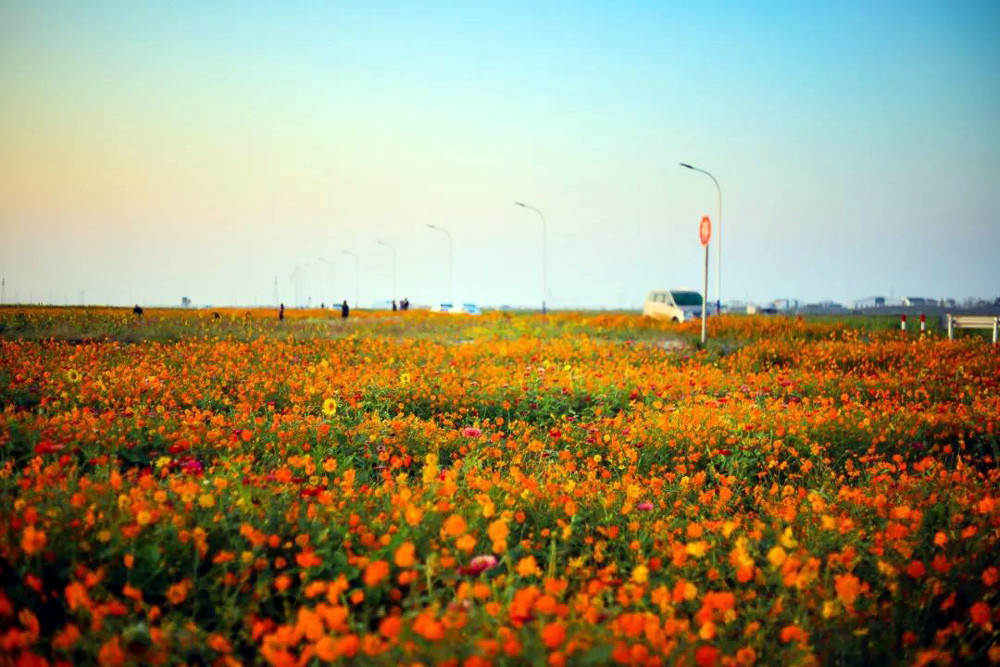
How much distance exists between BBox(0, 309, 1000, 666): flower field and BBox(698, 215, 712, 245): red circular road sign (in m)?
11.0

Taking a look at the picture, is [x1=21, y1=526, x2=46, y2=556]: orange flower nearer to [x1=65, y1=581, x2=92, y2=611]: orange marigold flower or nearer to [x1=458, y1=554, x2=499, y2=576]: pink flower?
[x1=65, y1=581, x2=92, y2=611]: orange marigold flower

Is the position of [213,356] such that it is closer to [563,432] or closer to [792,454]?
→ [563,432]

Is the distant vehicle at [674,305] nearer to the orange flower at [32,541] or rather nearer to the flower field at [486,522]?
the flower field at [486,522]

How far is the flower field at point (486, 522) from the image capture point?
2635 mm

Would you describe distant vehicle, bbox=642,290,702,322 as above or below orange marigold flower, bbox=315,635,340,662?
above

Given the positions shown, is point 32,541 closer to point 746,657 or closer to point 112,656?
point 112,656

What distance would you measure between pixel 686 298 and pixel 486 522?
29844 millimetres

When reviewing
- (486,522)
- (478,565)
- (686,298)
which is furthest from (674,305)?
(478,565)

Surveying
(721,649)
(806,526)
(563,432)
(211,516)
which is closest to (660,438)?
(563,432)

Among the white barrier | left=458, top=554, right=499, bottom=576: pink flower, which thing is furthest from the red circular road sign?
left=458, top=554, right=499, bottom=576: pink flower

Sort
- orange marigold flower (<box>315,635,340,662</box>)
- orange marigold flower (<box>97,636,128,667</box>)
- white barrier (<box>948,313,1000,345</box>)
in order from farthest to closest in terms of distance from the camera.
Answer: white barrier (<box>948,313,1000,345</box>)
orange marigold flower (<box>97,636,128,667</box>)
orange marigold flower (<box>315,635,340,662</box>)

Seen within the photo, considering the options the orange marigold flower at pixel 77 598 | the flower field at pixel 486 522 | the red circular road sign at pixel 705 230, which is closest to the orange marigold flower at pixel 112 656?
the flower field at pixel 486 522

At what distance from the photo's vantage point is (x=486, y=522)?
4207 mm

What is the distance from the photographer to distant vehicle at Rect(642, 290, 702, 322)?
31.2 m
